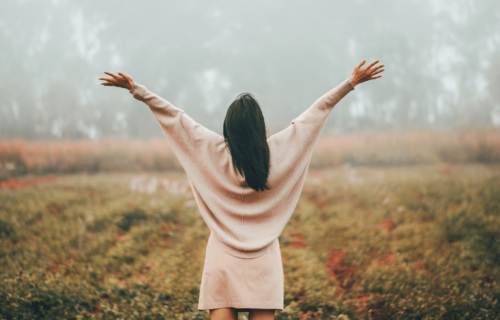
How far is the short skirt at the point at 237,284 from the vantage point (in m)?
1.48

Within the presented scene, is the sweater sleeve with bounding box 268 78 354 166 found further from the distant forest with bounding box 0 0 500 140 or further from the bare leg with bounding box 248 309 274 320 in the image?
the distant forest with bounding box 0 0 500 140

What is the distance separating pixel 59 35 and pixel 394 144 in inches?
330

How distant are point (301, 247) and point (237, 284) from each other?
3661 mm

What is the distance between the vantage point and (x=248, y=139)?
1.50m

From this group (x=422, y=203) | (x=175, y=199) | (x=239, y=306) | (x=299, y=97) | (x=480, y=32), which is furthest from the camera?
(x=299, y=97)

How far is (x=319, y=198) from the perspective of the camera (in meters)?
6.76

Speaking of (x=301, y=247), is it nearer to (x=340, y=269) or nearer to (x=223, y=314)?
(x=340, y=269)

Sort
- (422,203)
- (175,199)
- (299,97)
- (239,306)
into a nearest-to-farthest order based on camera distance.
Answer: (239,306), (422,203), (175,199), (299,97)

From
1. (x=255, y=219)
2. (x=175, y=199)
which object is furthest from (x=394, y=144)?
(x=255, y=219)

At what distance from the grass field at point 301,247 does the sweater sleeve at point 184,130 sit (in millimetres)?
2030

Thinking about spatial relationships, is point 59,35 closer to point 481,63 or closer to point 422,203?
point 422,203

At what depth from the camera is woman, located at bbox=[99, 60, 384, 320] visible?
1.49 metres

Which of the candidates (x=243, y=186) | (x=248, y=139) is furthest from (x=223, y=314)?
(x=248, y=139)

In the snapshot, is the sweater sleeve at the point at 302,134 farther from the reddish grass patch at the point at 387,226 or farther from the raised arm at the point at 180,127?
the reddish grass patch at the point at 387,226
